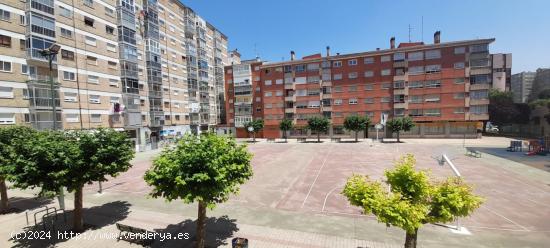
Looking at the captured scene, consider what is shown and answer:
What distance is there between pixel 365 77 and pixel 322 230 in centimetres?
5097

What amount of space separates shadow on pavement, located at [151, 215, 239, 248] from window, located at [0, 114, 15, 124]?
1074 inches

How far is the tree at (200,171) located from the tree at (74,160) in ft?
12.6

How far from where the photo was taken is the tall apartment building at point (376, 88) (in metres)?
50.7

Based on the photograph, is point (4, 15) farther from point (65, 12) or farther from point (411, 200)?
point (411, 200)

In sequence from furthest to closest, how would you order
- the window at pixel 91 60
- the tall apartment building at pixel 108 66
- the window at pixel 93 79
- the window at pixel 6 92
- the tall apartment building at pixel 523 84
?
1. the tall apartment building at pixel 523 84
2. the window at pixel 93 79
3. the window at pixel 91 60
4. the tall apartment building at pixel 108 66
5. the window at pixel 6 92

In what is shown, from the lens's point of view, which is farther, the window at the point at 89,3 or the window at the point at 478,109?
the window at the point at 478,109

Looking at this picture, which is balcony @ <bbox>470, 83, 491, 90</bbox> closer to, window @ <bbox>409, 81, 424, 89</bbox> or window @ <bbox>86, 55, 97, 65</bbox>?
window @ <bbox>409, 81, 424, 89</bbox>

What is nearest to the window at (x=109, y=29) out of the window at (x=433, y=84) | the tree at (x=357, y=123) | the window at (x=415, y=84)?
the tree at (x=357, y=123)

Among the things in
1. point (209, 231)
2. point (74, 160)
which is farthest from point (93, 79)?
point (209, 231)

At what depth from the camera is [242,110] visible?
66.9 m

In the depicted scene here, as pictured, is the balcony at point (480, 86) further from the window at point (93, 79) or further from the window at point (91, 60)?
the window at point (91, 60)

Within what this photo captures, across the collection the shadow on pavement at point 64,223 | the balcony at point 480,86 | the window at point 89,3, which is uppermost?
the window at point 89,3

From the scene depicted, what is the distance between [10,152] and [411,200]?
18.0 m

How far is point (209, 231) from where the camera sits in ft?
39.1
